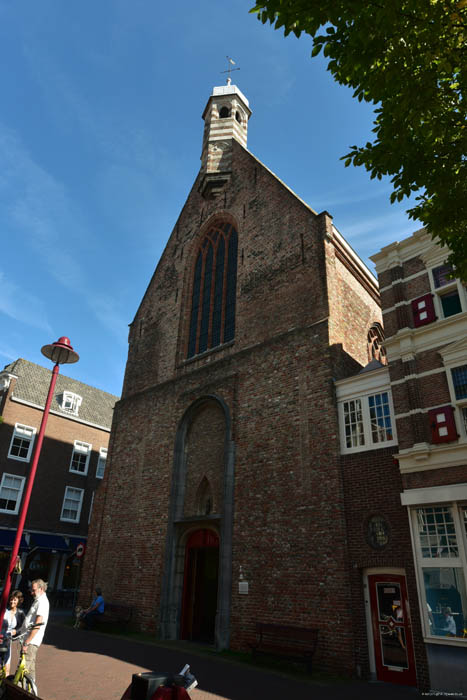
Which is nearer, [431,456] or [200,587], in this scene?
[431,456]

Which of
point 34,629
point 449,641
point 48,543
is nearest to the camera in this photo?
point 34,629

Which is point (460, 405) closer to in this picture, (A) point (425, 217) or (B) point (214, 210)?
(A) point (425, 217)

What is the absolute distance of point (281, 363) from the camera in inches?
577

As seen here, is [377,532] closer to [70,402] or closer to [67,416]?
[67,416]

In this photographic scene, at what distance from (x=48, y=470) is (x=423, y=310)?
978 inches

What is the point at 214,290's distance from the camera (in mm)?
19625

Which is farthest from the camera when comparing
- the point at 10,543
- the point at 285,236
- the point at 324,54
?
the point at 10,543

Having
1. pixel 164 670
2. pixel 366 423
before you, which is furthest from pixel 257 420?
pixel 164 670

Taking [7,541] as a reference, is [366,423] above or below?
above

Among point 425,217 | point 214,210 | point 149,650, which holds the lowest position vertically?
point 149,650

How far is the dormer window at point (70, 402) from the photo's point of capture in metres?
31.6

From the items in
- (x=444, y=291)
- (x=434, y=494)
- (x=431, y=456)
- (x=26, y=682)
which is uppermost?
(x=444, y=291)

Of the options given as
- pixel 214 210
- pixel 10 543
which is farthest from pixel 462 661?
pixel 10 543

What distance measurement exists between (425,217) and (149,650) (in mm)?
12640
